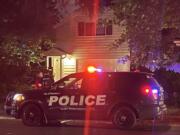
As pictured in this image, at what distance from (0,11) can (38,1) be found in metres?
0.41

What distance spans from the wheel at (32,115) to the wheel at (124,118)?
7.35 feet

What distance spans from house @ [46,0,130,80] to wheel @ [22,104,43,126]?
17.4 m

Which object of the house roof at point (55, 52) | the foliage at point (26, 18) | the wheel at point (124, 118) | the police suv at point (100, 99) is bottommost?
the wheel at point (124, 118)

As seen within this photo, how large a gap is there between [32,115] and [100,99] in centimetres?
215

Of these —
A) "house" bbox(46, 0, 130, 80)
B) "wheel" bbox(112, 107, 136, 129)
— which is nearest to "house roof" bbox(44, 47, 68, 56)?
"house" bbox(46, 0, 130, 80)

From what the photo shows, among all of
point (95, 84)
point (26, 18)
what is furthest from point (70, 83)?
point (26, 18)

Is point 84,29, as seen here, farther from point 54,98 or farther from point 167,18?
point 54,98

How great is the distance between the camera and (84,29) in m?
33.9

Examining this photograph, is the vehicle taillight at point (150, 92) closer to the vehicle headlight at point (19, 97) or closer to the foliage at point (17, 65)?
the vehicle headlight at point (19, 97)

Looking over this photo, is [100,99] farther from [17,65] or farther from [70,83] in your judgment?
[17,65]

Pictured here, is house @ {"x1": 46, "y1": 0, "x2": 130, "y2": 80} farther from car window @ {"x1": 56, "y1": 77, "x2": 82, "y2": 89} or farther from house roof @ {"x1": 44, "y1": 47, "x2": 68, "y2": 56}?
car window @ {"x1": 56, "y1": 77, "x2": 82, "y2": 89}

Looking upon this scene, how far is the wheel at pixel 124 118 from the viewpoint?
14508 millimetres


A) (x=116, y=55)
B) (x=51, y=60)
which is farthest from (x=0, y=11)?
(x=51, y=60)

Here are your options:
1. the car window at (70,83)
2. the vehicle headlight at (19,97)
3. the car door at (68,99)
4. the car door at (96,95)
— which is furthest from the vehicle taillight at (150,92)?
the vehicle headlight at (19,97)
